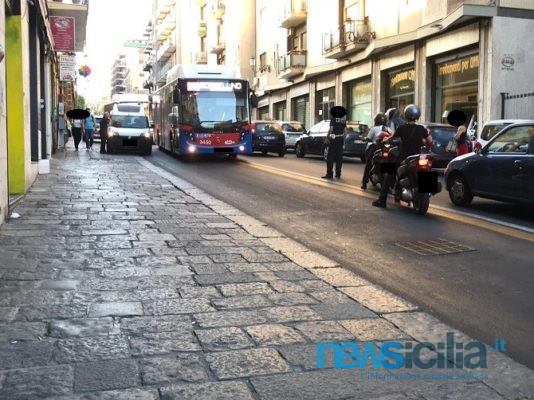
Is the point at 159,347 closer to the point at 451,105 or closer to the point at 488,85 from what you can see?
the point at 488,85

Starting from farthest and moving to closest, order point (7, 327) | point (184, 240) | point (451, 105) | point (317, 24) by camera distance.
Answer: point (317, 24)
point (451, 105)
point (184, 240)
point (7, 327)

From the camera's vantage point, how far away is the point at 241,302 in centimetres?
488

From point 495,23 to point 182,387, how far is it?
21.0m

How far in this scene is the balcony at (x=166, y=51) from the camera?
8053 cm

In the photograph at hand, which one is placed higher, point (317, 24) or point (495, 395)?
point (317, 24)

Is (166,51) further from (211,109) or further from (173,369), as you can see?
(173,369)

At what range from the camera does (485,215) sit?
31.5ft

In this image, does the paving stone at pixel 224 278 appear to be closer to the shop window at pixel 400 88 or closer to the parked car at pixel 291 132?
the shop window at pixel 400 88

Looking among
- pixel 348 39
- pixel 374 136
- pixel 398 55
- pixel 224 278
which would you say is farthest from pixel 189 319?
pixel 348 39

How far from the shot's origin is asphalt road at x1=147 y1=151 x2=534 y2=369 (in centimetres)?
477

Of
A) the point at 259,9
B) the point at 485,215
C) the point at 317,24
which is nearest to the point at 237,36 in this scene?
the point at 259,9

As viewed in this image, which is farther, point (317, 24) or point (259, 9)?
point (259, 9)

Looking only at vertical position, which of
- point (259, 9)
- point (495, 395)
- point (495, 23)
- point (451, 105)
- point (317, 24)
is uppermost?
point (259, 9)

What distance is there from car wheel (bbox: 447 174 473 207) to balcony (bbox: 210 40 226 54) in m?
48.2
